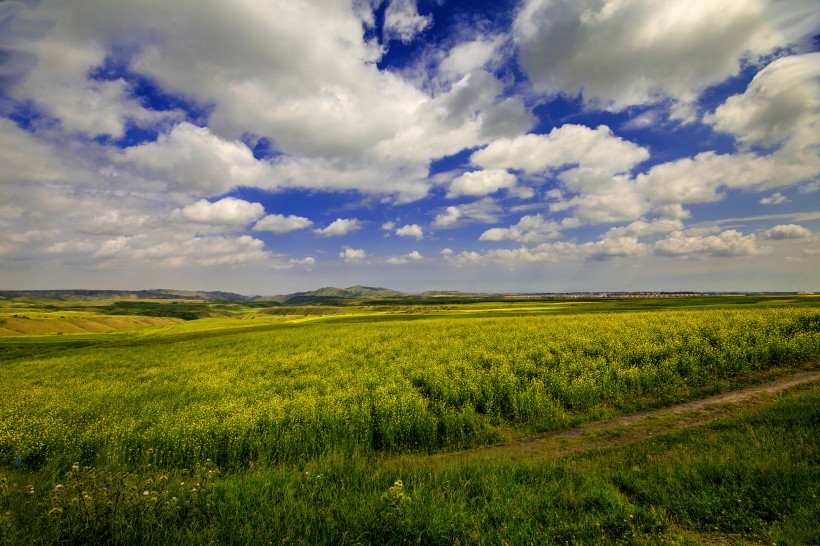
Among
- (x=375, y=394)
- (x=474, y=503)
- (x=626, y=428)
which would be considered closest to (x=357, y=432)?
(x=375, y=394)

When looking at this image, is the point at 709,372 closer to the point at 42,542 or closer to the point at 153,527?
the point at 153,527

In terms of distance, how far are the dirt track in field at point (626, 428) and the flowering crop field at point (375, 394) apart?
69cm

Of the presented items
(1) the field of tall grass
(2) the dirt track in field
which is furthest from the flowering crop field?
(2) the dirt track in field

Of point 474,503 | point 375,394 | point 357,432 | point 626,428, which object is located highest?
point 474,503

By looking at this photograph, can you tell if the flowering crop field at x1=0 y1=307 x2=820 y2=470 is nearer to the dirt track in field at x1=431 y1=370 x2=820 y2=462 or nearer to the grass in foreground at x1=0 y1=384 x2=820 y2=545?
the dirt track in field at x1=431 y1=370 x2=820 y2=462

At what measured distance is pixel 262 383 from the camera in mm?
17359

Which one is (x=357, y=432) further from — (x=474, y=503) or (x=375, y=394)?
(x=474, y=503)

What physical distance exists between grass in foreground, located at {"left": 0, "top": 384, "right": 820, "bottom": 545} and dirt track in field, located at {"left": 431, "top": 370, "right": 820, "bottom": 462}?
58.4 inches

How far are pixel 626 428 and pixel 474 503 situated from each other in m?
7.28

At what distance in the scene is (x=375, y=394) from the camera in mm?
13891

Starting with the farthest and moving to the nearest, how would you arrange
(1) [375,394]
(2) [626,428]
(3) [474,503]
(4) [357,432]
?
(1) [375,394]
(4) [357,432]
(2) [626,428]
(3) [474,503]

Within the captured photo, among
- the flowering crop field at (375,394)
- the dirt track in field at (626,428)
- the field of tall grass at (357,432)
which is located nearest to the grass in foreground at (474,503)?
the field of tall grass at (357,432)

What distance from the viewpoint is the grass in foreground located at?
526 cm

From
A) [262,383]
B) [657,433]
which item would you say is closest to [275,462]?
[262,383]
